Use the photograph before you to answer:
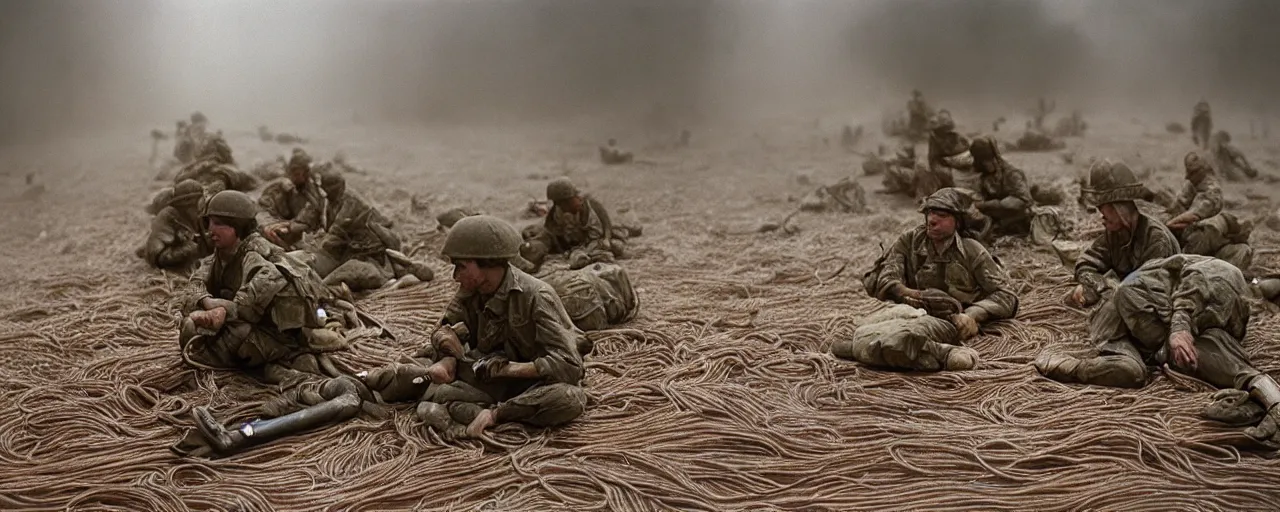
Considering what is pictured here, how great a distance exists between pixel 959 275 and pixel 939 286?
133mm

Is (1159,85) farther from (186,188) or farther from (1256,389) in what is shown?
(186,188)

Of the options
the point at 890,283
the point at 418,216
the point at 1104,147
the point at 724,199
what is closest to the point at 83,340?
the point at 418,216

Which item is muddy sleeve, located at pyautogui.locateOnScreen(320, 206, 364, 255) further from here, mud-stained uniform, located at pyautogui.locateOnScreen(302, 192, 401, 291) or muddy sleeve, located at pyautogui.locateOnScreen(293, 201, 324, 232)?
muddy sleeve, located at pyautogui.locateOnScreen(293, 201, 324, 232)

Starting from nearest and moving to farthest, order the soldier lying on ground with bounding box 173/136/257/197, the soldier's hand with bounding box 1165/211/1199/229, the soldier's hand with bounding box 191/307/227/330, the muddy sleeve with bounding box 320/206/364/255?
the soldier's hand with bounding box 191/307/227/330, the soldier's hand with bounding box 1165/211/1199/229, the muddy sleeve with bounding box 320/206/364/255, the soldier lying on ground with bounding box 173/136/257/197

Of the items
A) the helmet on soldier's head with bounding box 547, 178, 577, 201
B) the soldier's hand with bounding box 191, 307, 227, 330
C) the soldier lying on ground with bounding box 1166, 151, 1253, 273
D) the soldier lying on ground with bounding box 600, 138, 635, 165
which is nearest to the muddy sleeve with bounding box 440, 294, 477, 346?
the soldier's hand with bounding box 191, 307, 227, 330

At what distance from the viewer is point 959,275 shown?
5.92 m

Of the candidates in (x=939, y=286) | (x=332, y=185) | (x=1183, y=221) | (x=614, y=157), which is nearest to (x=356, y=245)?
(x=332, y=185)

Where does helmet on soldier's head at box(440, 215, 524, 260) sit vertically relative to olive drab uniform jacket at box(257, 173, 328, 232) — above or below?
above

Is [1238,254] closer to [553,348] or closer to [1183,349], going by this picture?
[1183,349]

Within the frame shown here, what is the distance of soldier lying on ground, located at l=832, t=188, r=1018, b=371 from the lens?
548cm

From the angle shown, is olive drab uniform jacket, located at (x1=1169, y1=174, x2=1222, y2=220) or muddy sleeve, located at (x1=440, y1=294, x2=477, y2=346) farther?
olive drab uniform jacket, located at (x1=1169, y1=174, x2=1222, y2=220)

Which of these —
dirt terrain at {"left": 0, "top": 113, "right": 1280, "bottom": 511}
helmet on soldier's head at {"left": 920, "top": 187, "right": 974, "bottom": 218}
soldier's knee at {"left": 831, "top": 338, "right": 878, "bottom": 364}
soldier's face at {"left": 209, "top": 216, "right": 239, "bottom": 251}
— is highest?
helmet on soldier's head at {"left": 920, "top": 187, "right": 974, "bottom": 218}

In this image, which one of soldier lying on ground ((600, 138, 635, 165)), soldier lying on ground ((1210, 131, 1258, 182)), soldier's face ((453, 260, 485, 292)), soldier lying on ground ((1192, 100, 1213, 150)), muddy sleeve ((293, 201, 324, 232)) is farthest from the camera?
soldier lying on ground ((600, 138, 635, 165))

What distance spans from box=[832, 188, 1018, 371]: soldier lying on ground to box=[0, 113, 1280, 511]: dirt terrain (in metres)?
0.14
